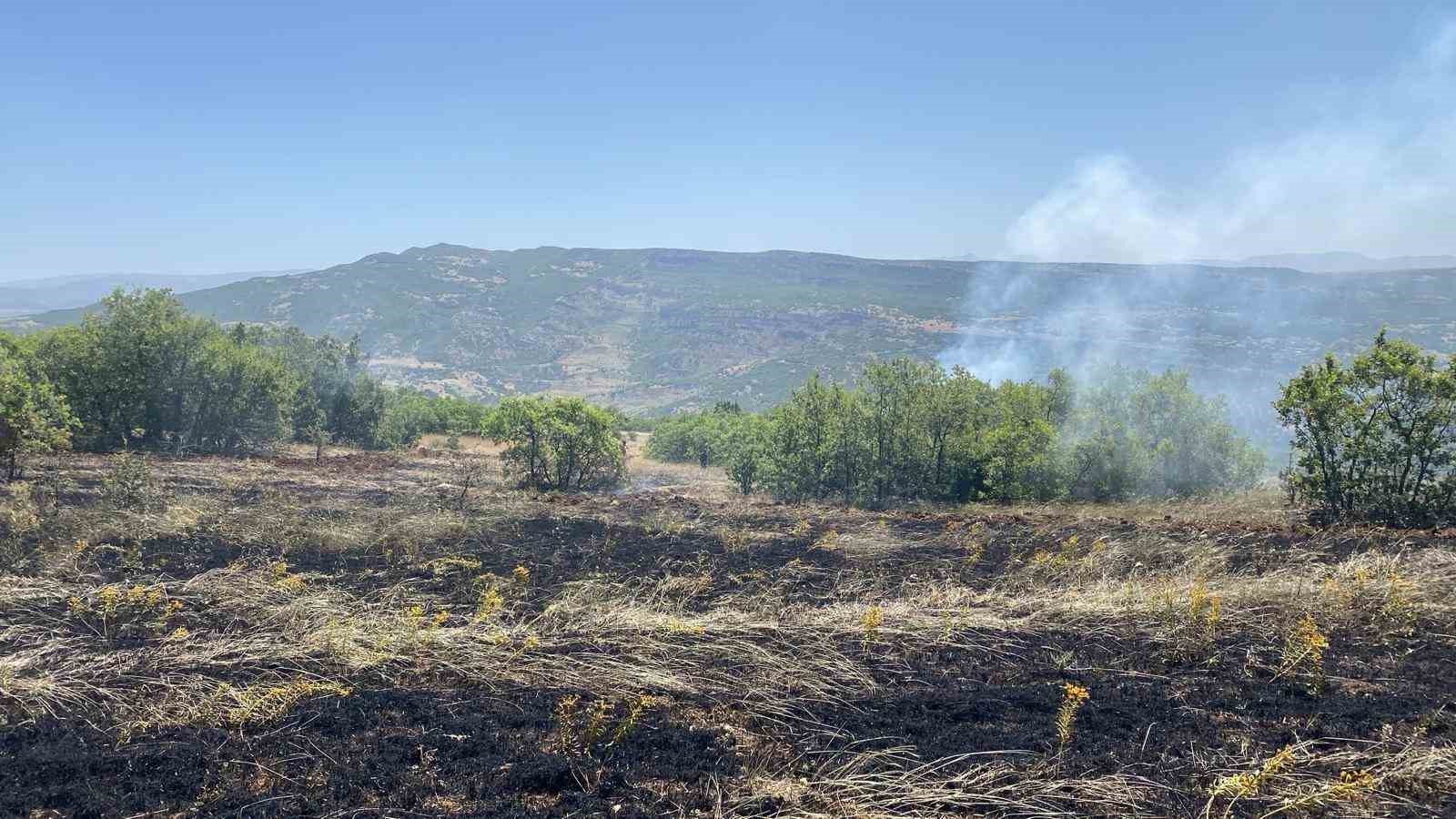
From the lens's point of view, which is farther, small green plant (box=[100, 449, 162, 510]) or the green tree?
the green tree

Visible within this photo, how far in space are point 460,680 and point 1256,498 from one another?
56.0 ft

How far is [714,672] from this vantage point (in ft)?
22.6

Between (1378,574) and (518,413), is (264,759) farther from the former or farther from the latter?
(518,413)

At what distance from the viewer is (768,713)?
6207 mm

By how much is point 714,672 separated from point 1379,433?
44.2 ft

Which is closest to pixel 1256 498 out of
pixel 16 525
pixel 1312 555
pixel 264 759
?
pixel 1312 555

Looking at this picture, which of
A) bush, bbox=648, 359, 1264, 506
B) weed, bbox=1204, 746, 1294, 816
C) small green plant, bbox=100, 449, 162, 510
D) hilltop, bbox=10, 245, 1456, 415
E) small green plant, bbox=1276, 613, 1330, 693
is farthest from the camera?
hilltop, bbox=10, 245, 1456, 415

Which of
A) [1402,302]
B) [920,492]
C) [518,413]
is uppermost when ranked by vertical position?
[1402,302]

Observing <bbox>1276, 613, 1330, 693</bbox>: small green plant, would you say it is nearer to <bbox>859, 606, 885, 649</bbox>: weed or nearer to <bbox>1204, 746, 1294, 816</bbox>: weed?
<bbox>1204, 746, 1294, 816</bbox>: weed

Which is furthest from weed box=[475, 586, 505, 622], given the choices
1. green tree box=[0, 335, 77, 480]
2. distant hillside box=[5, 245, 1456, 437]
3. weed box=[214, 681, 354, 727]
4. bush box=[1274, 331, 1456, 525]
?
distant hillside box=[5, 245, 1456, 437]

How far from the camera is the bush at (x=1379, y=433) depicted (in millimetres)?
12883

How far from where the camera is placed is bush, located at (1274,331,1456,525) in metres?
12.9

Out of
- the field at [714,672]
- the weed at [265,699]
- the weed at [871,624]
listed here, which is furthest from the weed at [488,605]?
the weed at [871,624]

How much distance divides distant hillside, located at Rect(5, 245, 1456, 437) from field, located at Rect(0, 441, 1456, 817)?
67572 mm
